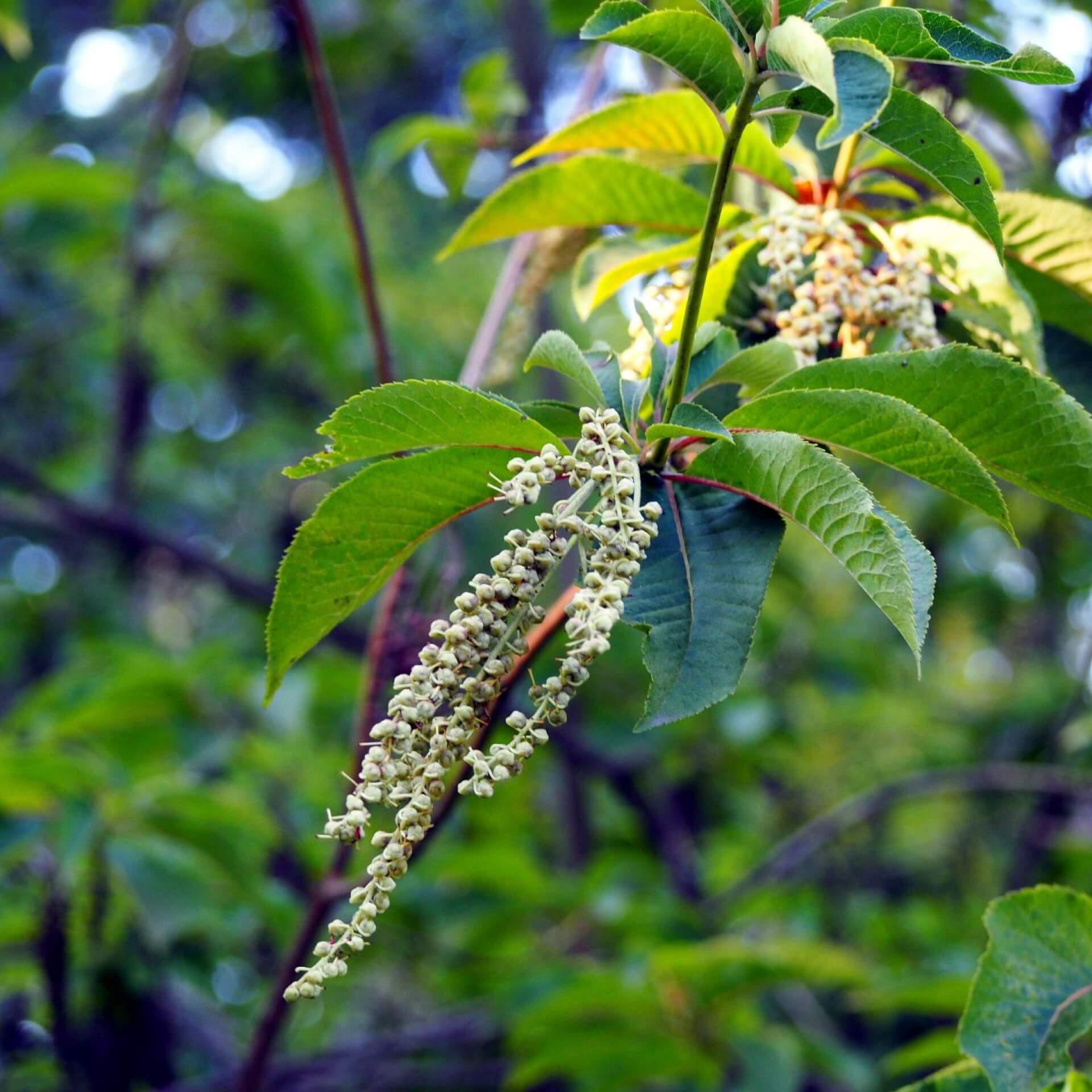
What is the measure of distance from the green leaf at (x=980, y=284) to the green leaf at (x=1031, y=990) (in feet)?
2.01

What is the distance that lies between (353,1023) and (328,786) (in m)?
1.85

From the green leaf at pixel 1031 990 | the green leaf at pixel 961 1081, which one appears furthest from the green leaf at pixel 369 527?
the green leaf at pixel 961 1081

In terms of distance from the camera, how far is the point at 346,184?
2.16 metres

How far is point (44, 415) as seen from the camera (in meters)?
5.96

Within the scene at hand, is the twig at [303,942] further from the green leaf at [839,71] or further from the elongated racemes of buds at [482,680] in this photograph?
the green leaf at [839,71]

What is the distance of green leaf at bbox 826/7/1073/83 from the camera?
943 mm

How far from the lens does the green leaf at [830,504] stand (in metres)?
0.94

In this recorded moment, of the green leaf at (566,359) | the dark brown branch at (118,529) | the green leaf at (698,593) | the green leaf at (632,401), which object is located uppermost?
the green leaf at (566,359)

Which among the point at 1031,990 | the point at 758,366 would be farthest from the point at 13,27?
the point at 1031,990

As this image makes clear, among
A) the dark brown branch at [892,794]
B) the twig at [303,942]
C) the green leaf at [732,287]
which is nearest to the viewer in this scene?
the green leaf at [732,287]

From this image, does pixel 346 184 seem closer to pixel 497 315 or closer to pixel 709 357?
pixel 497 315

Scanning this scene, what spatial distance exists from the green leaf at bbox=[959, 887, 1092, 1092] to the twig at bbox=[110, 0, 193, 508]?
340 centimetres

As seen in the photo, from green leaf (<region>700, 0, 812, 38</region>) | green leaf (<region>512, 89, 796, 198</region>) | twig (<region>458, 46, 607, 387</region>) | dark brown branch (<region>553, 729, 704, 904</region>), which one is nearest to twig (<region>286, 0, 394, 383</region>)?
twig (<region>458, 46, 607, 387</region>)

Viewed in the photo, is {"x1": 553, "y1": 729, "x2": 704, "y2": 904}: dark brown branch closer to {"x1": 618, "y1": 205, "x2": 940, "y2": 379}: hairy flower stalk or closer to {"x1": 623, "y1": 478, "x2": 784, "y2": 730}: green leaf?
{"x1": 618, "y1": 205, "x2": 940, "y2": 379}: hairy flower stalk
